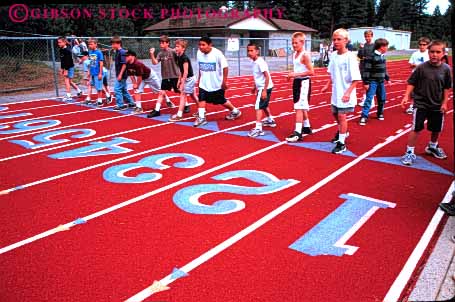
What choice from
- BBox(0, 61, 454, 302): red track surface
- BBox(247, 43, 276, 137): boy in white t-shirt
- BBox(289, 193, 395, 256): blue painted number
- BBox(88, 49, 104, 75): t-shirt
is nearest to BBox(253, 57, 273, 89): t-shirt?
BBox(247, 43, 276, 137): boy in white t-shirt

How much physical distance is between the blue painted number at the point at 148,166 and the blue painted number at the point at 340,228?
8.12 feet

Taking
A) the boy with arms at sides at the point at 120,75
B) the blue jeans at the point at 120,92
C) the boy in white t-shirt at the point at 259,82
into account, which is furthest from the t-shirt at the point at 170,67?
the boy in white t-shirt at the point at 259,82

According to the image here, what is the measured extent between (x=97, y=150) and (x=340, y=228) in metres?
4.74


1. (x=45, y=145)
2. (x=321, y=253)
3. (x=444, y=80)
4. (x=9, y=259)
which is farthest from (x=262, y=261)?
(x=45, y=145)

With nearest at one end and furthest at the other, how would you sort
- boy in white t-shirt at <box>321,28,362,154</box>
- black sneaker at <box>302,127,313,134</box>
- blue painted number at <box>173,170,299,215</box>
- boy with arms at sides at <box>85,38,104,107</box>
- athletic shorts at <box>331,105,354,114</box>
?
1. blue painted number at <box>173,170,299,215</box>
2. boy in white t-shirt at <box>321,28,362,154</box>
3. athletic shorts at <box>331,105,354,114</box>
4. black sneaker at <box>302,127,313,134</box>
5. boy with arms at sides at <box>85,38,104,107</box>

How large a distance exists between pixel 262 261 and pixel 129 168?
3.29 metres

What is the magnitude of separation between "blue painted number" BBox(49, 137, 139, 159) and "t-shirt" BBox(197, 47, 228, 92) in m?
2.12

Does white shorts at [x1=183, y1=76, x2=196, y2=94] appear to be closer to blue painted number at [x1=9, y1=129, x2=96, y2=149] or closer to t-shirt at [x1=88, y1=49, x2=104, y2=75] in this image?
blue painted number at [x1=9, y1=129, x2=96, y2=149]

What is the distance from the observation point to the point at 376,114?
1064 centimetres

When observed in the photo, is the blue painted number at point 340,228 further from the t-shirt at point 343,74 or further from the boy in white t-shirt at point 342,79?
the t-shirt at point 343,74

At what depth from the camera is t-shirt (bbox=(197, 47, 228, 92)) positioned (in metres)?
8.68

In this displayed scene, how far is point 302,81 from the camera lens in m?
7.48

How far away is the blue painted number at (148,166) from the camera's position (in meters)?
5.74

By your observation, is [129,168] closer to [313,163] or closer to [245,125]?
[313,163]
